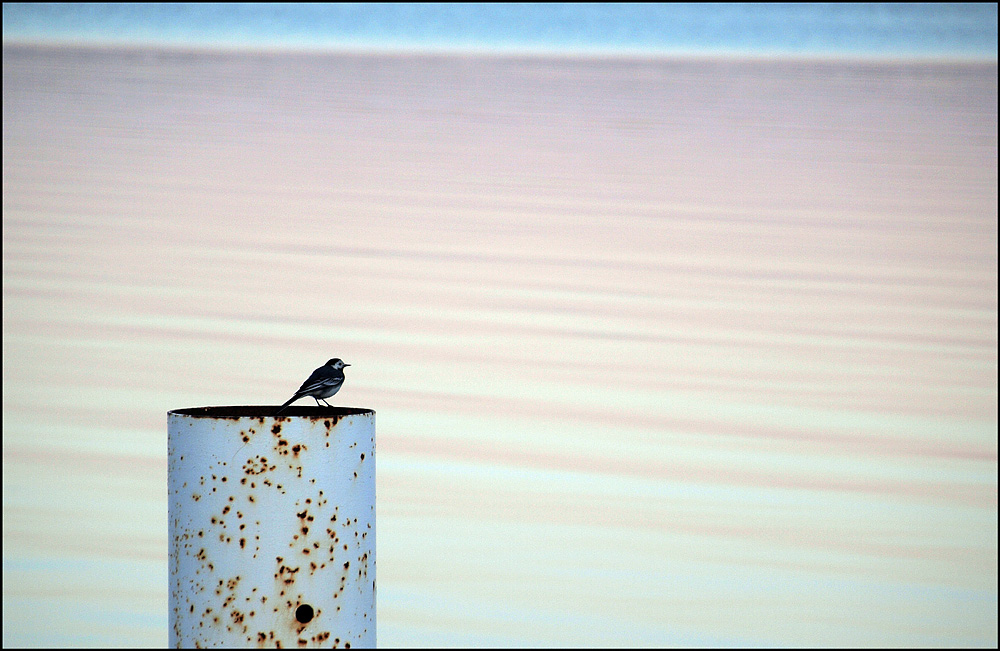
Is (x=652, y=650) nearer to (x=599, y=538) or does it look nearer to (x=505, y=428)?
(x=599, y=538)

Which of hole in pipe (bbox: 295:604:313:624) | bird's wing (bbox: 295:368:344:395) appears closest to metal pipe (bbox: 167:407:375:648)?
hole in pipe (bbox: 295:604:313:624)

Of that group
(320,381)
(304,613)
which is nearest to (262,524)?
(304,613)

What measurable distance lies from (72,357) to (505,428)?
172 cm

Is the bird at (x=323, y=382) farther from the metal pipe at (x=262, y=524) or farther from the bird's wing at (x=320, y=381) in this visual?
the metal pipe at (x=262, y=524)

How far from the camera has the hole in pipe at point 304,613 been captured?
5.07 feet

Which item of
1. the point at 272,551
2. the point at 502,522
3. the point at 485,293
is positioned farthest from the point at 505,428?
the point at 272,551

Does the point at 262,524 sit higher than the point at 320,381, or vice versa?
the point at 320,381

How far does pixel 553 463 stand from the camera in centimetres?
427

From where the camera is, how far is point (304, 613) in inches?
60.9

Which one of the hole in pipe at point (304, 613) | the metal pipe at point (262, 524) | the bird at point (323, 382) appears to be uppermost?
the bird at point (323, 382)

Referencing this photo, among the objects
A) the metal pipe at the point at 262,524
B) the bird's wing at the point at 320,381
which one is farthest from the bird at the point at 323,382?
the metal pipe at the point at 262,524

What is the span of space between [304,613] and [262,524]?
12cm

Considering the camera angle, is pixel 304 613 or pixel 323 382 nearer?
pixel 304 613

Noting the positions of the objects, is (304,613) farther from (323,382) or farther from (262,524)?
(323,382)
